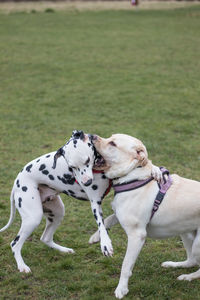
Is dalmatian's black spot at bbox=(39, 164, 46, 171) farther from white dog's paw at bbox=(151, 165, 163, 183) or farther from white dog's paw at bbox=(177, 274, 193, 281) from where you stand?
white dog's paw at bbox=(177, 274, 193, 281)

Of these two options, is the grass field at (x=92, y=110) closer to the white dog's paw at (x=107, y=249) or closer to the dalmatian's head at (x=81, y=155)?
the white dog's paw at (x=107, y=249)

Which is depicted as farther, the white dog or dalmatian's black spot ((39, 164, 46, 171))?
dalmatian's black spot ((39, 164, 46, 171))

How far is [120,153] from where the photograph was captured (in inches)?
151

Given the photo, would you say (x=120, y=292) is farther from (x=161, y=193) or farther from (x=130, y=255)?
(x=161, y=193)

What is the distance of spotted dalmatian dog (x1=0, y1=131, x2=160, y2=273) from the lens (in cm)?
373

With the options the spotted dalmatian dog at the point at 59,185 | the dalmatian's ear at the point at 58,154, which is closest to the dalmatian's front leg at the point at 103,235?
the spotted dalmatian dog at the point at 59,185

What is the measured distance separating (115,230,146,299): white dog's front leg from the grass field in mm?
132

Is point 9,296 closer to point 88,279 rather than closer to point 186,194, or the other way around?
point 88,279

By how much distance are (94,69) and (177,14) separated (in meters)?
13.0

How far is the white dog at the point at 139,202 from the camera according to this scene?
12.3ft

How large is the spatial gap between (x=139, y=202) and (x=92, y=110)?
6039 millimetres

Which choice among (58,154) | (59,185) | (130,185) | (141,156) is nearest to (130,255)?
(130,185)

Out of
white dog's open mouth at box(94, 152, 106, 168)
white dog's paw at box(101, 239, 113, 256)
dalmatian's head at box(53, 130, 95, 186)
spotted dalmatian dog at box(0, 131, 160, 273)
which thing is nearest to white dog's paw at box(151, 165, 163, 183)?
spotted dalmatian dog at box(0, 131, 160, 273)

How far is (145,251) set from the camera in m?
4.64
